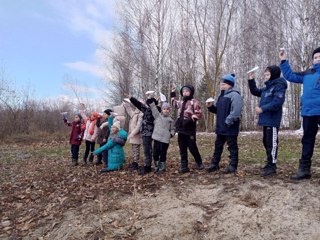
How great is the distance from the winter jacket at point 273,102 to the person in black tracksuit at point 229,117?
454 millimetres

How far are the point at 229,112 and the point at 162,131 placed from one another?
1.56m

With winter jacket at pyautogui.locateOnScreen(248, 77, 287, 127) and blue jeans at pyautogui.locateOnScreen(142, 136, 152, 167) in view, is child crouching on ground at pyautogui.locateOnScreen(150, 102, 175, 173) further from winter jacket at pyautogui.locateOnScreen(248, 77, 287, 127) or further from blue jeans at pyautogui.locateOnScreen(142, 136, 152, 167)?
winter jacket at pyautogui.locateOnScreen(248, 77, 287, 127)

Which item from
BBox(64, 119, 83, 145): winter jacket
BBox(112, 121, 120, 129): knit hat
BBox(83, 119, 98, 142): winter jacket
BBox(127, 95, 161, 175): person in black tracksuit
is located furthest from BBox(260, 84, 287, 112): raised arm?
BBox(64, 119, 83, 145): winter jacket

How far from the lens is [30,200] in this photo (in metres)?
6.27

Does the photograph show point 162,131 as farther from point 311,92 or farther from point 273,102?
point 311,92

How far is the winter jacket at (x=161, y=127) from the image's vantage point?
22.0 feet

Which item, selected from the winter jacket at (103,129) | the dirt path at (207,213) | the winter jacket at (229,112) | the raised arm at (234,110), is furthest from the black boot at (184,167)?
the winter jacket at (103,129)

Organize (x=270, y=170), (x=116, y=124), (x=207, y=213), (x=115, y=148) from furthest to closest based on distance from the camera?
(x=116, y=124) → (x=115, y=148) → (x=270, y=170) → (x=207, y=213)

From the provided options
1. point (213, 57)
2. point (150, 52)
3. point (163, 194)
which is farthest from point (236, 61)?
point (163, 194)

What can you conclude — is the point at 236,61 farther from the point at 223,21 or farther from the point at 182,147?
the point at 182,147

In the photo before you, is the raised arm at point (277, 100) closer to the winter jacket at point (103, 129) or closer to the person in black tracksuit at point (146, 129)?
the person in black tracksuit at point (146, 129)

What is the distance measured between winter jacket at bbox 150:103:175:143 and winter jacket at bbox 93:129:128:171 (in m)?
1.28

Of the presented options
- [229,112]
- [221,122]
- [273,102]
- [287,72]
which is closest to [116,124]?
[221,122]

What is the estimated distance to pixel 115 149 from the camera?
25.5 feet
